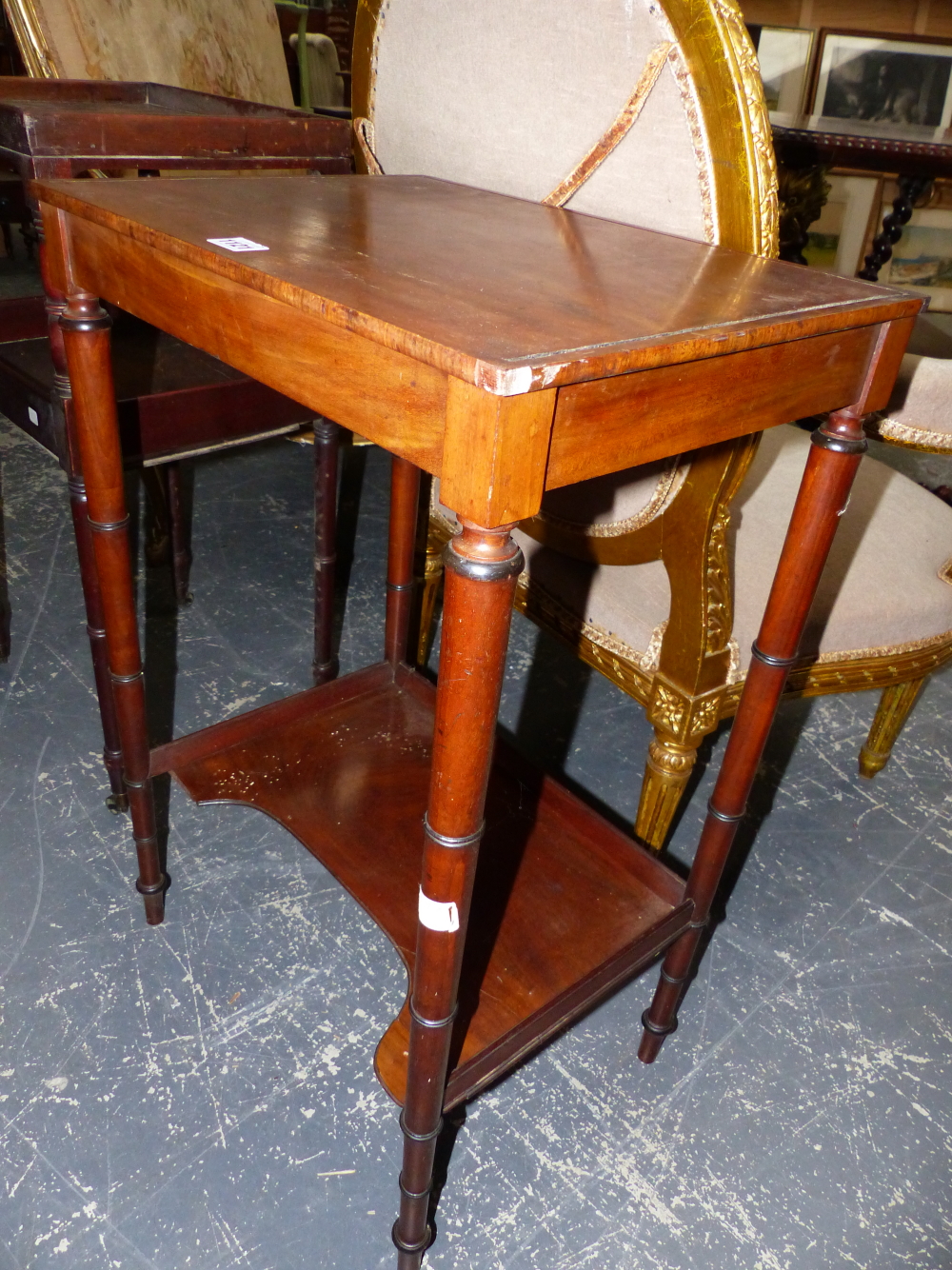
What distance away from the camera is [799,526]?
2.96 ft

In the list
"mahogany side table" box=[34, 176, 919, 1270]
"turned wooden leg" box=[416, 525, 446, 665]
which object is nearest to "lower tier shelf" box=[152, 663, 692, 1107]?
"mahogany side table" box=[34, 176, 919, 1270]

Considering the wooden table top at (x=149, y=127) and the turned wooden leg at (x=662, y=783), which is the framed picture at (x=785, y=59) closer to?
the wooden table top at (x=149, y=127)

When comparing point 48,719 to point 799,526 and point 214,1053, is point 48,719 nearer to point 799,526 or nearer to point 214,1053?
point 214,1053

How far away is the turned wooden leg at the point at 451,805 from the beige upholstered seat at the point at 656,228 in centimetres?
50

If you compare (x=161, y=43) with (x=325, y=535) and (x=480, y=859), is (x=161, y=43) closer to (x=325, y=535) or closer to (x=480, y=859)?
(x=325, y=535)

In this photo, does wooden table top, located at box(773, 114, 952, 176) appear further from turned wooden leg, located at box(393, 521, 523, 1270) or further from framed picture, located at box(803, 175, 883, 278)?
framed picture, located at box(803, 175, 883, 278)

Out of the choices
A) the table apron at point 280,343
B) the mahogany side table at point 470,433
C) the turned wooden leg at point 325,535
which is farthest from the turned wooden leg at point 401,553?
the table apron at point 280,343

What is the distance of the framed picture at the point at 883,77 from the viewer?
15.1 ft

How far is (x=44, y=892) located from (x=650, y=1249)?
933 millimetres

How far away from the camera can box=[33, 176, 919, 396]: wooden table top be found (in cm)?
60

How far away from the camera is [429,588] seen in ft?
5.86

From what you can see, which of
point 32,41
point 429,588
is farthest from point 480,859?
point 32,41

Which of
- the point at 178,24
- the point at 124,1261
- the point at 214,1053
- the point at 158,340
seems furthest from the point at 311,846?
the point at 178,24

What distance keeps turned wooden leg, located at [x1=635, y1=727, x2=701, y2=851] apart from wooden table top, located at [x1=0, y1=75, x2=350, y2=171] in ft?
2.93
